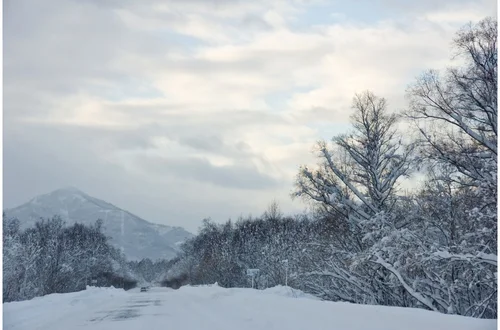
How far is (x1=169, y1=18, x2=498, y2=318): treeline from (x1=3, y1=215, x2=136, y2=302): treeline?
62.9ft

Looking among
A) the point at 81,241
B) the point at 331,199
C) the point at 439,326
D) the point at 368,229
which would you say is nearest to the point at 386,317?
the point at 439,326

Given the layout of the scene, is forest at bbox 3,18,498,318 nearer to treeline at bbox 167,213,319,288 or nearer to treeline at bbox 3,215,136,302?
treeline at bbox 3,215,136,302

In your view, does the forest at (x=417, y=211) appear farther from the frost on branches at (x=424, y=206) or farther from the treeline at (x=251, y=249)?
the treeline at (x=251, y=249)

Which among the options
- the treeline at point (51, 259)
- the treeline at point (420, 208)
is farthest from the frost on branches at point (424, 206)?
the treeline at point (51, 259)

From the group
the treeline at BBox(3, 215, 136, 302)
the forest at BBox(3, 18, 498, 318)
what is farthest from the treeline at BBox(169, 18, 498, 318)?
the treeline at BBox(3, 215, 136, 302)

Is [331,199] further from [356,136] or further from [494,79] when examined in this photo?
[494,79]

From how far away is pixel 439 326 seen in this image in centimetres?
898

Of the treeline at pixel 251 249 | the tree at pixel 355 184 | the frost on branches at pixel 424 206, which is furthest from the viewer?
the treeline at pixel 251 249

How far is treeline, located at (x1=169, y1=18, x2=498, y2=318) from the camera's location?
54.3ft

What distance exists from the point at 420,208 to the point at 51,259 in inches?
2232

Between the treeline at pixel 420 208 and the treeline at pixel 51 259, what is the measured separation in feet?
62.9

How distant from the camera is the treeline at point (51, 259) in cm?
4791

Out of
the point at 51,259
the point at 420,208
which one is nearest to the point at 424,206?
the point at 420,208

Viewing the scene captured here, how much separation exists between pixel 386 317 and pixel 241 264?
6982 cm
